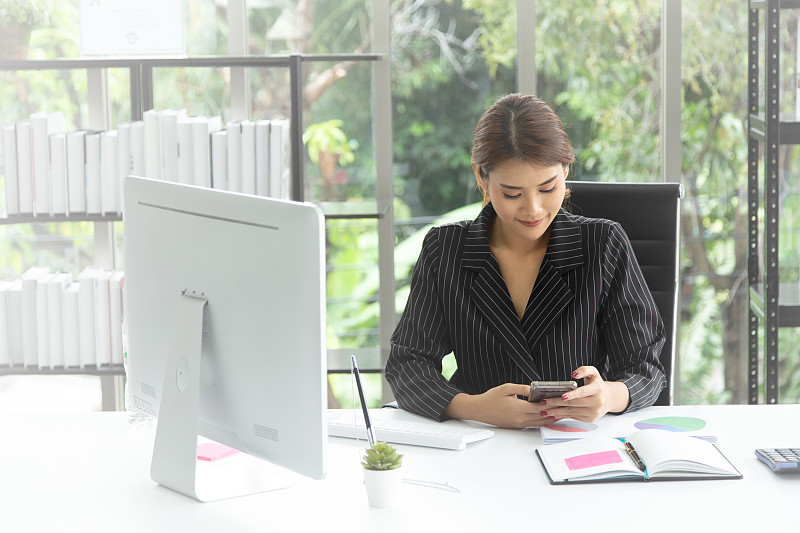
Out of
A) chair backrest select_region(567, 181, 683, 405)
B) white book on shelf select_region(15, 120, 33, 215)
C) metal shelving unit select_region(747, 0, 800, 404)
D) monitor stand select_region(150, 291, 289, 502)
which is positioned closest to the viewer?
monitor stand select_region(150, 291, 289, 502)

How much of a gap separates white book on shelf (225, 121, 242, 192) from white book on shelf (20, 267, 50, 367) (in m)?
0.70

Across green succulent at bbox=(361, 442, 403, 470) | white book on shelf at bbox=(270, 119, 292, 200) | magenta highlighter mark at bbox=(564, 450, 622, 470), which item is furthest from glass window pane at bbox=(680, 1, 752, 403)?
green succulent at bbox=(361, 442, 403, 470)

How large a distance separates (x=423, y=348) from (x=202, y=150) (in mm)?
1200

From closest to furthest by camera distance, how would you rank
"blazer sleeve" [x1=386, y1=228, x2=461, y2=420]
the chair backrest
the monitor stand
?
the monitor stand → "blazer sleeve" [x1=386, y1=228, x2=461, y2=420] → the chair backrest

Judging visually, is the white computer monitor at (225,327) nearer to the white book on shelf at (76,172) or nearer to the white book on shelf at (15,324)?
the white book on shelf at (76,172)

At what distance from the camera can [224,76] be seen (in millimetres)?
3070

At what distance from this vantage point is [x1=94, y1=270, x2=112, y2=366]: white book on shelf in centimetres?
277

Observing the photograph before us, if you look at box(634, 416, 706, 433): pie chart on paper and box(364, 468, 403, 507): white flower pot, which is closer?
box(364, 468, 403, 507): white flower pot

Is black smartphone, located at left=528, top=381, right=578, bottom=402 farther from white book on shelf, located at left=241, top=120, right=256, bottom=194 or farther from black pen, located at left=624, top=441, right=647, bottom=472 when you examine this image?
white book on shelf, located at left=241, top=120, right=256, bottom=194

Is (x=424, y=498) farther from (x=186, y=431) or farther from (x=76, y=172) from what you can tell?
(x=76, y=172)

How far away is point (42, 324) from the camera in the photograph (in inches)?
109

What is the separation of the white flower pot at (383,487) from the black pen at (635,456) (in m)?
0.39

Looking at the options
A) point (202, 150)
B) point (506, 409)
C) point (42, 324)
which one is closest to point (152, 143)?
point (202, 150)

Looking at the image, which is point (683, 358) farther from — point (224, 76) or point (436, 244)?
point (224, 76)
